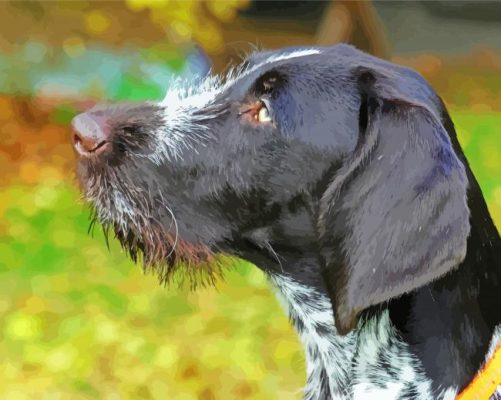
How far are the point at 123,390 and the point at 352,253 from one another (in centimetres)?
288

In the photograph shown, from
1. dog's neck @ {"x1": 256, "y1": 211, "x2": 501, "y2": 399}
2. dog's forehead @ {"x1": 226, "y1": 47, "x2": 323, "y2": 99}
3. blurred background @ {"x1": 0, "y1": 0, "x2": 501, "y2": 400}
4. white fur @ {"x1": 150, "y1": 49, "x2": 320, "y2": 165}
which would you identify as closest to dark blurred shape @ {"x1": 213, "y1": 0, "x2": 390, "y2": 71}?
blurred background @ {"x1": 0, "y1": 0, "x2": 501, "y2": 400}

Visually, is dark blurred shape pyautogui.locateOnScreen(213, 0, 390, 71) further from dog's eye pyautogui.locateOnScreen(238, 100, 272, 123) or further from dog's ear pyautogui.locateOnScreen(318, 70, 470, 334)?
dog's ear pyautogui.locateOnScreen(318, 70, 470, 334)

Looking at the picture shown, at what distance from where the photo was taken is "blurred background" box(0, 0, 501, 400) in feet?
17.2

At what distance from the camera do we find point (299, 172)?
273 centimetres

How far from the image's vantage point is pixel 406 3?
1464 cm

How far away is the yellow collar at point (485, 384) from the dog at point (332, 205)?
0.05 meters

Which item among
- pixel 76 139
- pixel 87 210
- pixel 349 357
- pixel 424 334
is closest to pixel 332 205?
pixel 424 334

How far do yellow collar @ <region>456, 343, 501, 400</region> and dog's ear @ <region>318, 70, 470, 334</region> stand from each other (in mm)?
392

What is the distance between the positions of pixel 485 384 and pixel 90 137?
1.38m

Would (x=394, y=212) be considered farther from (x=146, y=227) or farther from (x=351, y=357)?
(x=146, y=227)

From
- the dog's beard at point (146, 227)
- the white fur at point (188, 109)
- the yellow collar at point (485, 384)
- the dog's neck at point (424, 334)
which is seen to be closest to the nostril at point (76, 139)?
the dog's beard at point (146, 227)

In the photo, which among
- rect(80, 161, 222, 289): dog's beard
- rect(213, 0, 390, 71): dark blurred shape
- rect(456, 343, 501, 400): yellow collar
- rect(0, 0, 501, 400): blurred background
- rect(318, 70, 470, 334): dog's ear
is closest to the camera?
rect(318, 70, 470, 334): dog's ear

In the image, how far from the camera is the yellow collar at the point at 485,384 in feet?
8.43

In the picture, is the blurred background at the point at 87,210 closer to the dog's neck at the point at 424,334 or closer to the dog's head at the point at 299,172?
the dog's head at the point at 299,172
